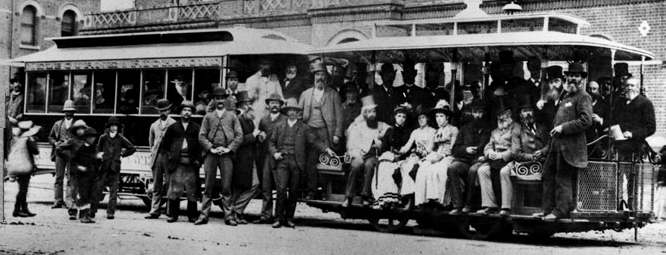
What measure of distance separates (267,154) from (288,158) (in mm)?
416

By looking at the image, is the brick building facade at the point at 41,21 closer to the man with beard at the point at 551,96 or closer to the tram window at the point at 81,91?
the tram window at the point at 81,91

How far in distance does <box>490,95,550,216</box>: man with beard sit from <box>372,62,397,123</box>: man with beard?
2.25 metres

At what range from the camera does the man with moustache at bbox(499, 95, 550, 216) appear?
12180mm

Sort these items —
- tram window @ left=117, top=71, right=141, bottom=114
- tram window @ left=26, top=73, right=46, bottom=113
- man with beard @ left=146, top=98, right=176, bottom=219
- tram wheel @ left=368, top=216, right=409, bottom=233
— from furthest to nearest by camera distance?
1. tram window @ left=26, top=73, right=46, bottom=113
2. tram window @ left=117, top=71, right=141, bottom=114
3. man with beard @ left=146, top=98, right=176, bottom=219
4. tram wheel @ left=368, top=216, right=409, bottom=233

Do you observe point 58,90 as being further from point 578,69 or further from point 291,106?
point 578,69

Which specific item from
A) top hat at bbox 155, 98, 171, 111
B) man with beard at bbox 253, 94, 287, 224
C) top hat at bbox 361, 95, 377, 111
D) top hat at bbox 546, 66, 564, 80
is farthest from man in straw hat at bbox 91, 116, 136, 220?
top hat at bbox 546, 66, 564, 80

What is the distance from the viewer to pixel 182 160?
552 inches

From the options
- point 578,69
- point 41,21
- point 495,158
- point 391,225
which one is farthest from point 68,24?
point 578,69

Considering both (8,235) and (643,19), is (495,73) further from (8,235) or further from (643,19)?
(643,19)

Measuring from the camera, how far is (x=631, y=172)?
12.6 m

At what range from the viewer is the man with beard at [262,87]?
15.4 metres

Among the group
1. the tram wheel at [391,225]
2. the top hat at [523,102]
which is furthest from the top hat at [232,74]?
the top hat at [523,102]

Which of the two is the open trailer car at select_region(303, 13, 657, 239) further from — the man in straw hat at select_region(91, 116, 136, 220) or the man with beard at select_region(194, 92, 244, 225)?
the man in straw hat at select_region(91, 116, 136, 220)

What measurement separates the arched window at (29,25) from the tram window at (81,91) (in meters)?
23.0
